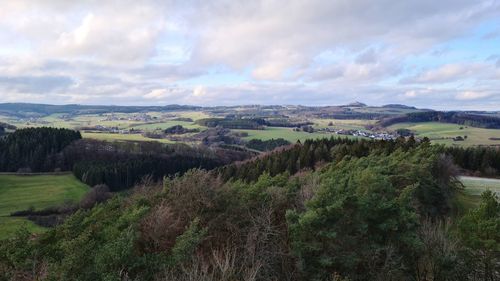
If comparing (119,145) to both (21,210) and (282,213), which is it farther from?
(282,213)

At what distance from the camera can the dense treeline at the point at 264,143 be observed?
14240cm

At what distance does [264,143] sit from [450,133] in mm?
71442

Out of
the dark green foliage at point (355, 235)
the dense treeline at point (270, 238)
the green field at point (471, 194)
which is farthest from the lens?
the green field at point (471, 194)


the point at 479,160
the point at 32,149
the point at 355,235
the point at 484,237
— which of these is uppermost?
the point at 355,235

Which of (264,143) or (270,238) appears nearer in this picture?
(270,238)

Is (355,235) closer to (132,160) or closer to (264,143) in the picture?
(132,160)

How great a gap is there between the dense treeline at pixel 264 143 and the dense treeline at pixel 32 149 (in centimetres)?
6295

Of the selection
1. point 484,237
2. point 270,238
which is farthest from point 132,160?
point 484,237

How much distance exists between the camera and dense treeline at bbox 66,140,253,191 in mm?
102438

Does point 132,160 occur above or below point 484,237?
below

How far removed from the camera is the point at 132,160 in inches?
4569

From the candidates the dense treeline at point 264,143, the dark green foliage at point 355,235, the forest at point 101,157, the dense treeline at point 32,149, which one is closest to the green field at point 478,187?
the dark green foliage at point 355,235

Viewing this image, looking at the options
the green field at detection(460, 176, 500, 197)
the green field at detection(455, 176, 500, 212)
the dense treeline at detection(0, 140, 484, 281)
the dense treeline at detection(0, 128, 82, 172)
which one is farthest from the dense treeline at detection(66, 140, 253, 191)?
the dense treeline at detection(0, 140, 484, 281)

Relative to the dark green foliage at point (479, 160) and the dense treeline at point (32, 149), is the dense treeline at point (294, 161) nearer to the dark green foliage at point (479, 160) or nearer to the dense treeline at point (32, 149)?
the dark green foliage at point (479, 160)
